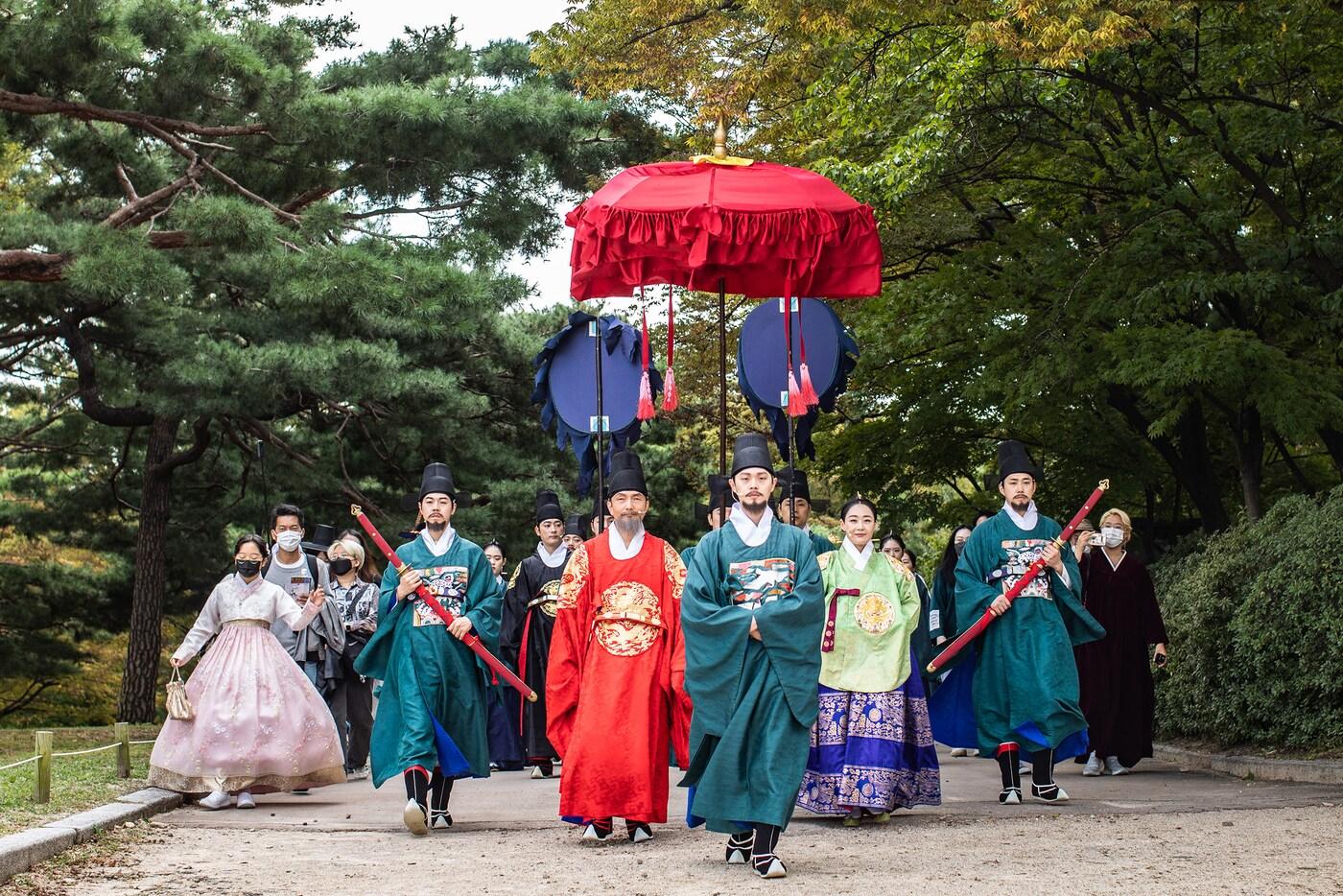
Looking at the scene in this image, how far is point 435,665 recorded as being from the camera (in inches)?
327

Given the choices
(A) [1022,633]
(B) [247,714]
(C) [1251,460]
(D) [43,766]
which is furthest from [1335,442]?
(D) [43,766]

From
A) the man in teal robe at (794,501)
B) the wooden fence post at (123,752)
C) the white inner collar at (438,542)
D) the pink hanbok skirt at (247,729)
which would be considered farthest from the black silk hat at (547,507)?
the white inner collar at (438,542)

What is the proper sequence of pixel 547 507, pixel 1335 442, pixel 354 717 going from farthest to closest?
pixel 1335 442, pixel 547 507, pixel 354 717

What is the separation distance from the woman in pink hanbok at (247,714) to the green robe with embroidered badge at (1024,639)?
13.0 feet

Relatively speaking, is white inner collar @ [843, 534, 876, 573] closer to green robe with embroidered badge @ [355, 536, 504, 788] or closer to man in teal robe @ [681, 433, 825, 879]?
man in teal robe @ [681, 433, 825, 879]

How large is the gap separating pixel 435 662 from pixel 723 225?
300cm

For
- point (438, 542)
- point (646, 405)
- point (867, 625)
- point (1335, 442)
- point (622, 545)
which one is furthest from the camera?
point (1335, 442)

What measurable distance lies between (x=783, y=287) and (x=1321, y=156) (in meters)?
6.24

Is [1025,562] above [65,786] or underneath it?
above

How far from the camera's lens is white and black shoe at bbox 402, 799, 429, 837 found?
770cm

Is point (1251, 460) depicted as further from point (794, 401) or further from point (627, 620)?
point (627, 620)

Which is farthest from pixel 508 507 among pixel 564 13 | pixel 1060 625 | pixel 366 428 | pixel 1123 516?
pixel 1060 625

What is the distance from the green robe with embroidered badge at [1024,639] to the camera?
8930mm

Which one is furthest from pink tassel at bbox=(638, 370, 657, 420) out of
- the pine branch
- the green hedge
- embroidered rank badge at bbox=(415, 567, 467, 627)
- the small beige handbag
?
the pine branch
